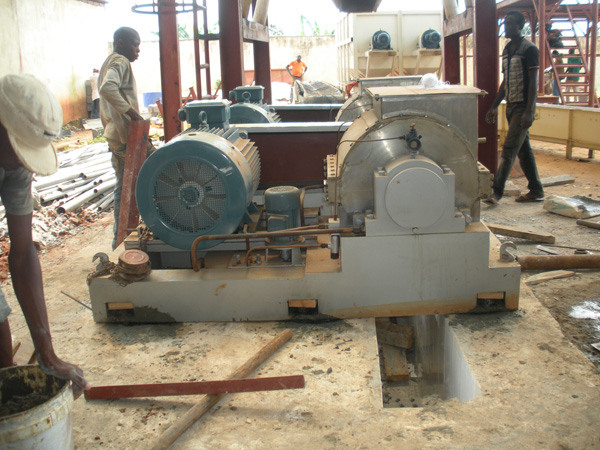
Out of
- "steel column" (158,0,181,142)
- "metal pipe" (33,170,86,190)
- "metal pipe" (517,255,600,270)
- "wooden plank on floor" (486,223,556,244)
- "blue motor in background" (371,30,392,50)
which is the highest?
"blue motor in background" (371,30,392,50)

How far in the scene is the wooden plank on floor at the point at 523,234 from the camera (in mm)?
4996

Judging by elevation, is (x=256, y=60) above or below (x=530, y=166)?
above

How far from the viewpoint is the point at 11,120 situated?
6.59ft

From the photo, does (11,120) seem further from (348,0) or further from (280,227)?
(348,0)

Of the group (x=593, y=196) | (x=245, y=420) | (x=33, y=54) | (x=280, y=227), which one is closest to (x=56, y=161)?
(x=245, y=420)

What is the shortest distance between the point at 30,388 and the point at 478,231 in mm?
2477

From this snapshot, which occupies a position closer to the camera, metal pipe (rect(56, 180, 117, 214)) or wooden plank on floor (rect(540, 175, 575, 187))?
metal pipe (rect(56, 180, 117, 214))

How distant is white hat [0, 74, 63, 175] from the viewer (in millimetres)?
1996

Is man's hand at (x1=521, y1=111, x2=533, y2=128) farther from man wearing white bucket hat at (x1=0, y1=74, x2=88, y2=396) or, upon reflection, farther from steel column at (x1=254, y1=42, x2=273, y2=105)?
man wearing white bucket hat at (x1=0, y1=74, x2=88, y2=396)

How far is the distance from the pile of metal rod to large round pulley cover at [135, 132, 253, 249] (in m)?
3.79

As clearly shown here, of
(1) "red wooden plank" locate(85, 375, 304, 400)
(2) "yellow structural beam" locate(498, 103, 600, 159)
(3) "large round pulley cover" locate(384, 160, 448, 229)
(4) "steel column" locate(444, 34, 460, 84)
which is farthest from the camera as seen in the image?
(2) "yellow structural beam" locate(498, 103, 600, 159)

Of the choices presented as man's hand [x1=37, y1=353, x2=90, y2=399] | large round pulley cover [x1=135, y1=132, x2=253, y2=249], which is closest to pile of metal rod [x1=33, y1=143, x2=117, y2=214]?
large round pulley cover [x1=135, y1=132, x2=253, y2=249]

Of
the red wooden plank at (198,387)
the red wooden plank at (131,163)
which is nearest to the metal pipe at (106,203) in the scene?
the red wooden plank at (131,163)

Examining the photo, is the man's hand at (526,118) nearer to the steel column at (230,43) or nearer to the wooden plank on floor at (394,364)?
the steel column at (230,43)
